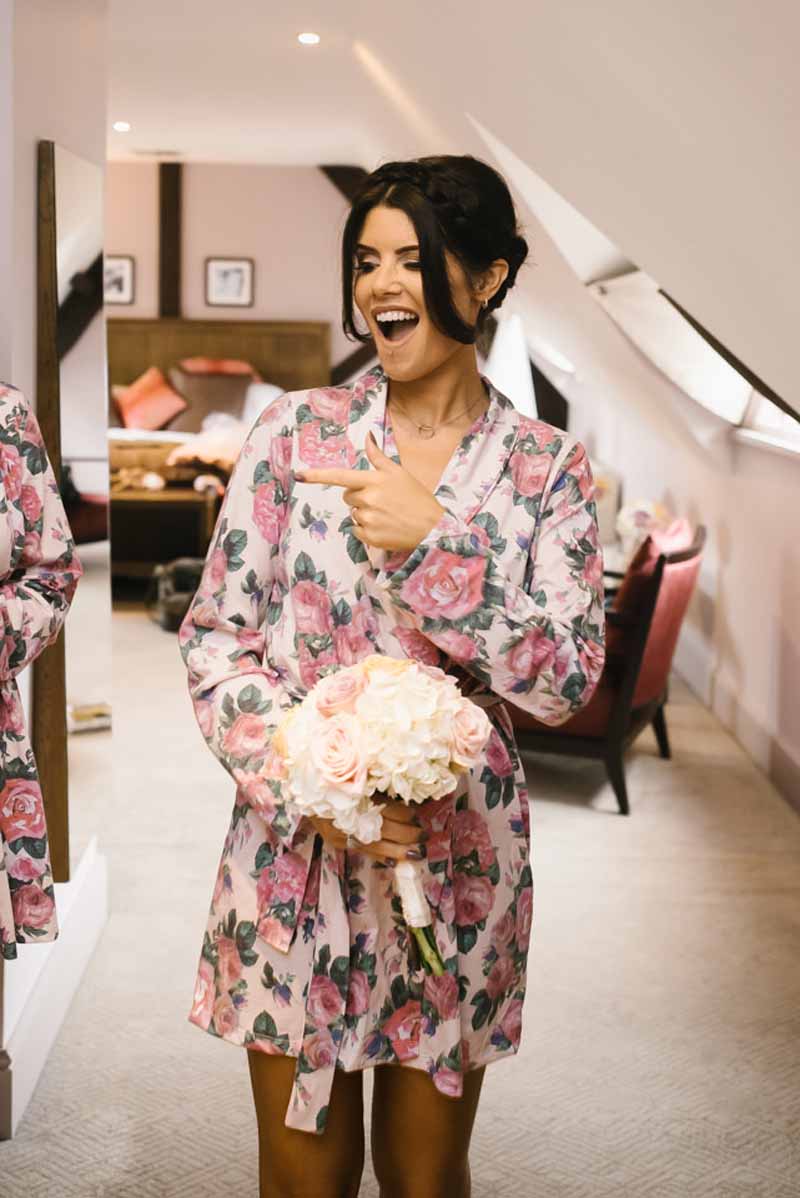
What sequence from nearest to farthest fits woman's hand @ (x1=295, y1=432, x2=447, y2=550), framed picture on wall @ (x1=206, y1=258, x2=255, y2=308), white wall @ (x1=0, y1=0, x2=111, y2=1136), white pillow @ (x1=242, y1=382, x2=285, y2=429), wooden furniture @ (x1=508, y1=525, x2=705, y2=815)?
woman's hand @ (x1=295, y1=432, x2=447, y2=550) < white wall @ (x1=0, y1=0, x2=111, y2=1136) < wooden furniture @ (x1=508, y1=525, x2=705, y2=815) < white pillow @ (x1=242, y1=382, x2=285, y2=429) < framed picture on wall @ (x1=206, y1=258, x2=255, y2=308)

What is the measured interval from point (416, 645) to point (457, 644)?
11cm

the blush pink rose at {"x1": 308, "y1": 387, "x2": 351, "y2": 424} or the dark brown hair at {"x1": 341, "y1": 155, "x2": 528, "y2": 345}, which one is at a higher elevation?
the dark brown hair at {"x1": 341, "y1": 155, "x2": 528, "y2": 345}

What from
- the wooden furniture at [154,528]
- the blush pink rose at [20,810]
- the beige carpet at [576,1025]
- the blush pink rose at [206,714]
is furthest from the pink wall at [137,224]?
the blush pink rose at [206,714]

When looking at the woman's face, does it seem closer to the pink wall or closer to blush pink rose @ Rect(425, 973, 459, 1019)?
blush pink rose @ Rect(425, 973, 459, 1019)

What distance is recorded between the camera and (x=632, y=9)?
96.3 inches

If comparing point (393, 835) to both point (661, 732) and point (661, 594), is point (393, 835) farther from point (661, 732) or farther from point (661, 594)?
point (661, 732)

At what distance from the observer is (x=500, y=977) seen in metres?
1.69

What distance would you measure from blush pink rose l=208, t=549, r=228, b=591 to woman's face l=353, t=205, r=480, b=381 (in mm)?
289

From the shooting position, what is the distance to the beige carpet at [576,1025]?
2543 millimetres

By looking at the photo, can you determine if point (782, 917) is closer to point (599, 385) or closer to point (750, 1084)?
point (750, 1084)

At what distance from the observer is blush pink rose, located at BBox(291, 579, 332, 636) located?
1.62 meters

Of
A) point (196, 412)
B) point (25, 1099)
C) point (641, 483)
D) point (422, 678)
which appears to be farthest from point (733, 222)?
point (196, 412)

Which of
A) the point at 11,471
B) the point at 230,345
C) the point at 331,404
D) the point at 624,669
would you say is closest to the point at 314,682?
the point at 331,404

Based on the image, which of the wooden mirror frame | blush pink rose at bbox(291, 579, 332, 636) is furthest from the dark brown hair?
the wooden mirror frame
